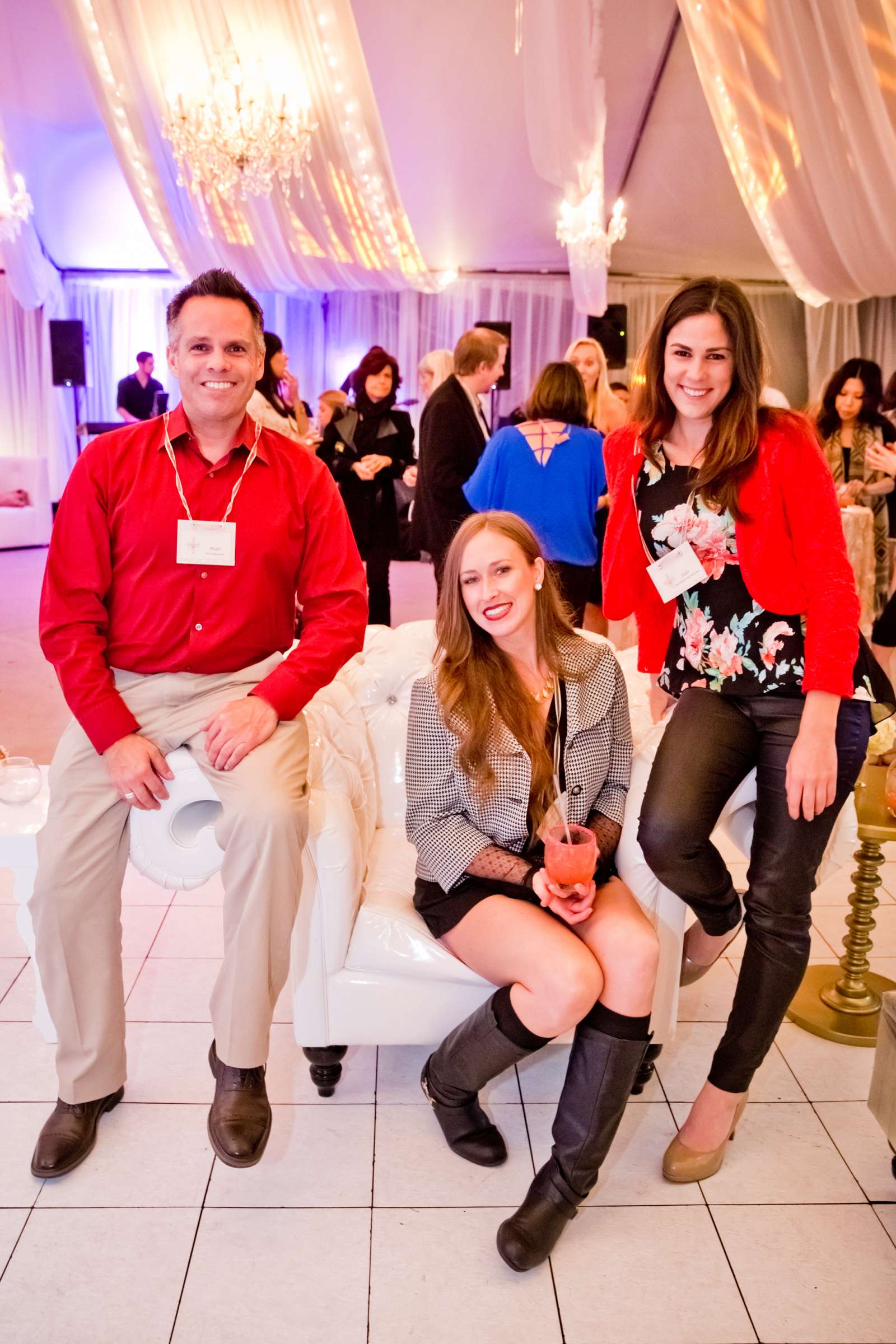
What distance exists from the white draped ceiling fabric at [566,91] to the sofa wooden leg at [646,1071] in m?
3.75

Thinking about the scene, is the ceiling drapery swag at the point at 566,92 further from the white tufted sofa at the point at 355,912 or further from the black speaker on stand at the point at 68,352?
the black speaker on stand at the point at 68,352

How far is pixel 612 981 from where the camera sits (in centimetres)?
166

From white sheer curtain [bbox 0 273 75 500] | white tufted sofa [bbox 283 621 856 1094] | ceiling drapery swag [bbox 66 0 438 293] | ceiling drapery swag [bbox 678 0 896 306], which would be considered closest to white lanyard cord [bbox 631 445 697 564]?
white tufted sofa [bbox 283 621 856 1094]

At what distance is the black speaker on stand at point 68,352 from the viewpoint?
10344 millimetres

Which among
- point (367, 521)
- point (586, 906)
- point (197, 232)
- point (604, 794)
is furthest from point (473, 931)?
point (197, 232)

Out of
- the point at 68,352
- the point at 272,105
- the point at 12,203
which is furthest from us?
the point at 68,352

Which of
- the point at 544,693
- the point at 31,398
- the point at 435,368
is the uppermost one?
the point at 31,398

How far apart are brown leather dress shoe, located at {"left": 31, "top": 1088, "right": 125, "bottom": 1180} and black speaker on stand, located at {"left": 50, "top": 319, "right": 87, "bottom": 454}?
9.91 meters

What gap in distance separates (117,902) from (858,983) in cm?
165

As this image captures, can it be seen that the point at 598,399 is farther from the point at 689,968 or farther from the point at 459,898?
the point at 459,898

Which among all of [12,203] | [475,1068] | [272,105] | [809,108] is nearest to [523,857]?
[475,1068]

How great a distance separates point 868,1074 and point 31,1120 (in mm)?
1702

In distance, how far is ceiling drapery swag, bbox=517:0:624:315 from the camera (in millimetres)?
3928

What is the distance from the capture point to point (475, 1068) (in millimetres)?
1763
